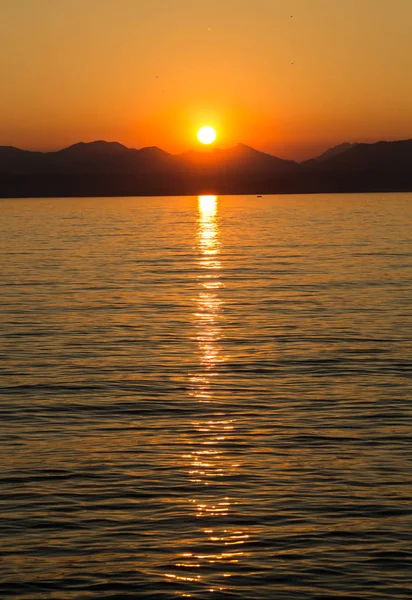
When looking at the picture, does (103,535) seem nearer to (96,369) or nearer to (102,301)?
(96,369)

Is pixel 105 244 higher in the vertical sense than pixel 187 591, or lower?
lower

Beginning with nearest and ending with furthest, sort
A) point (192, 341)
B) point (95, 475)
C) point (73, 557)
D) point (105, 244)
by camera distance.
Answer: point (73, 557), point (95, 475), point (192, 341), point (105, 244)

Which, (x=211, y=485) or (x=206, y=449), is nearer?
(x=211, y=485)

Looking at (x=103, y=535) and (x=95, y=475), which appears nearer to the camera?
(x=103, y=535)

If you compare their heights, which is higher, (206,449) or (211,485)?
(211,485)

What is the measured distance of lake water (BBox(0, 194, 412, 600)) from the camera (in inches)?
596

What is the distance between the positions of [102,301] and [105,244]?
54411 millimetres

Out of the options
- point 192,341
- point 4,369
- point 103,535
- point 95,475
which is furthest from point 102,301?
point 103,535

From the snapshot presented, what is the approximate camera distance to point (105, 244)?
337 feet

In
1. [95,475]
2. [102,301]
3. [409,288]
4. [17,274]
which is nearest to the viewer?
[95,475]

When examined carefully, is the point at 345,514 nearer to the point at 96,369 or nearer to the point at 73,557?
the point at 73,557

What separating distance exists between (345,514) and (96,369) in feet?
46.5

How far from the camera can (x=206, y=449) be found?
2122 centimetres

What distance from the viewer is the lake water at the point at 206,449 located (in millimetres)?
15141
